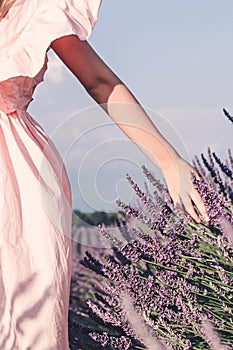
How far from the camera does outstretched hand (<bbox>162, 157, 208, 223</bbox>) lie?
2523mm

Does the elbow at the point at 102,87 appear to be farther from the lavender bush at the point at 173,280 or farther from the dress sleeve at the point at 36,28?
the lavender bush at the point at 173,280

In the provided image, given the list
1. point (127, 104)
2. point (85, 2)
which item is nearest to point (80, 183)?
point (127, 104)

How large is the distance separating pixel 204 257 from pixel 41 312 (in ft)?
2.37

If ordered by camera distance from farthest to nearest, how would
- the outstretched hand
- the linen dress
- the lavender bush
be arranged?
the lavender bush → the outstretched hand → the linen dress

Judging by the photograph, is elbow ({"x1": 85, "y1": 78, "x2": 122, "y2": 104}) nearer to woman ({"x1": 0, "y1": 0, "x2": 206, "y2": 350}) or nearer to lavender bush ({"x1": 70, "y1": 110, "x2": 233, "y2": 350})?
woman ({"x1": 0, "y1": 0, "x2": 206, "y2": 350})

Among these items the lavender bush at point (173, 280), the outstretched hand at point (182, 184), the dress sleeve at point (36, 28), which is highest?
the dress sleeve at point (36, 28)

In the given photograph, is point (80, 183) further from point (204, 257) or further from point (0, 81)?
point (204, 257)

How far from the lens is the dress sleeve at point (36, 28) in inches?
97.5

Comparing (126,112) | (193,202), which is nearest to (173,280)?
(193,202)

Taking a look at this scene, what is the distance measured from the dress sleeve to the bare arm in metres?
0.04

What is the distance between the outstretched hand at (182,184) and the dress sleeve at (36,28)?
0.32 metres

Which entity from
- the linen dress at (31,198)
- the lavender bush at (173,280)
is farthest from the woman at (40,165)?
the lavender bush at (173,280)

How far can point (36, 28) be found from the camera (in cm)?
253

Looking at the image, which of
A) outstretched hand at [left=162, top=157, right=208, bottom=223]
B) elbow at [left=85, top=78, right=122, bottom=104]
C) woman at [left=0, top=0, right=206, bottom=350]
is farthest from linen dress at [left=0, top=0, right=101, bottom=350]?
outstretched hand at [left=162, top=157, right=208, bottom=223]
